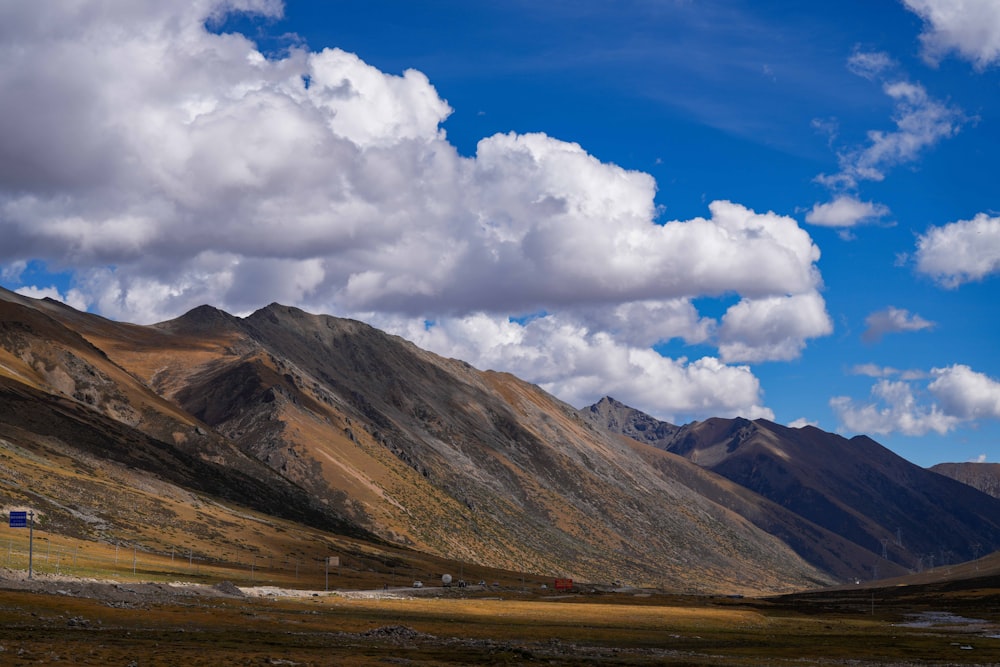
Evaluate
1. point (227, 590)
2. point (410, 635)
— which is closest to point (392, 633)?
point (410, 635)

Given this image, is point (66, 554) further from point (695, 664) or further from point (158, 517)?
point (695, 664)

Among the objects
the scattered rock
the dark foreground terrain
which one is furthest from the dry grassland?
the scattered rock

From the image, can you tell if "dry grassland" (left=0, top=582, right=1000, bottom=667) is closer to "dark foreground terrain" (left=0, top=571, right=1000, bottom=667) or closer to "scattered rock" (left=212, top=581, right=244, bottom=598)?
"dark foreground terrain" (left=0, top=571, right=1000, bottom=667)

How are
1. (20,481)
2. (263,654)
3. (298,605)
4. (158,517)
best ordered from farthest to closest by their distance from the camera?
(158,517), (20,481), (298,605), (263,654)

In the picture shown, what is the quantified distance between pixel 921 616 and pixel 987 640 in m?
74.5

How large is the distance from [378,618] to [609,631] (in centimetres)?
2480

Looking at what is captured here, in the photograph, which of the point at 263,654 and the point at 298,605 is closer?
the point at 263,654

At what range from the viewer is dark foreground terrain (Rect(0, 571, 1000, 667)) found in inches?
2383

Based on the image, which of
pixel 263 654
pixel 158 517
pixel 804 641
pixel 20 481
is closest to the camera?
pixel 263 654

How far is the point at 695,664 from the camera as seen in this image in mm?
71188

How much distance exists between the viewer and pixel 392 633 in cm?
8206

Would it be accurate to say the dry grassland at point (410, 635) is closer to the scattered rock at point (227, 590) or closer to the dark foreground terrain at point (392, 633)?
the dark foreground terrain at point (392, 633)

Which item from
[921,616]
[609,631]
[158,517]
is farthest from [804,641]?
[158,517]

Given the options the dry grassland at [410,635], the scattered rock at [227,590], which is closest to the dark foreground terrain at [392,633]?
the dry grassland at [410,635]
